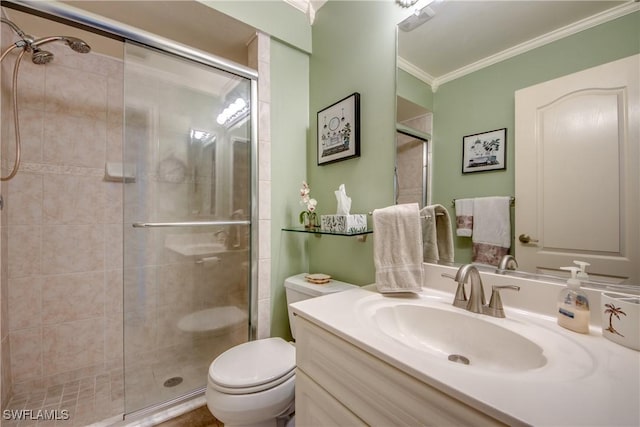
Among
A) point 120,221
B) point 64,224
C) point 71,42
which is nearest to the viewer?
point 71,42

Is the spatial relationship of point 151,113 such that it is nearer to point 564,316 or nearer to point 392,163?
point 392,163

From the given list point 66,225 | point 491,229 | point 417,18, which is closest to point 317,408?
point 491,229

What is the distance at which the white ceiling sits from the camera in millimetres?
721

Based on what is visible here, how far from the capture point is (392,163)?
119 centimetres

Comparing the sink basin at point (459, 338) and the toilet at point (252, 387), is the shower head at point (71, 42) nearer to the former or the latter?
the toilet at point (252, 387)

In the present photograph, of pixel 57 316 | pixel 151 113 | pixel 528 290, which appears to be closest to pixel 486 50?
pixel 528 290

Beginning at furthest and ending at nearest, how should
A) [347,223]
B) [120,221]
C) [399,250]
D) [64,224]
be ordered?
1. [120,221]
2. [64,224]
3. [347,223]
4. [399,250]

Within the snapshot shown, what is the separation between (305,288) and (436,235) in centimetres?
72

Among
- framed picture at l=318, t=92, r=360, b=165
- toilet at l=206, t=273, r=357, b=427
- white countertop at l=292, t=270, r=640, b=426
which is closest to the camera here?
white countertop at l=292, t=270, r=640, b=426

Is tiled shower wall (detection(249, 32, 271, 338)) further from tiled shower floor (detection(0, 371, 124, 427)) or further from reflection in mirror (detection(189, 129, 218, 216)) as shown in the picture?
tiled shower floor (detection(0, 371, 124, 427))

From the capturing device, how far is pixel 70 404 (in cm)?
141

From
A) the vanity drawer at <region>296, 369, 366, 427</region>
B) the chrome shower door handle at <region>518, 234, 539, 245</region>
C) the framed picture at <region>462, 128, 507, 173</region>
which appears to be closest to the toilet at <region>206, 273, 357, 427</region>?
the vanity drawer at <region>296, 369, 366, 427</region>

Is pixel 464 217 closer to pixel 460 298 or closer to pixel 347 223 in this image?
pixel 460 298

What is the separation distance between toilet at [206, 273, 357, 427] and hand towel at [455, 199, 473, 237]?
3.01 feet
